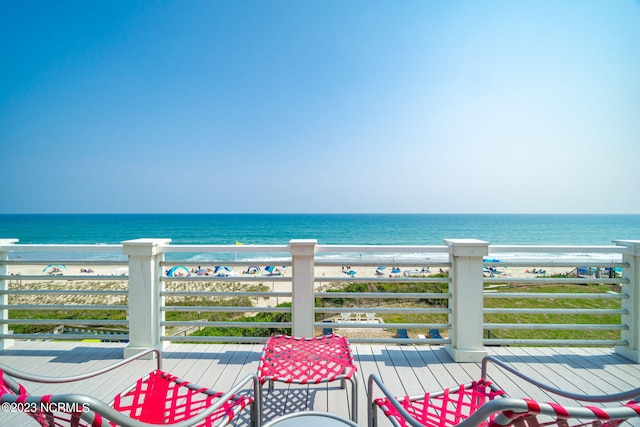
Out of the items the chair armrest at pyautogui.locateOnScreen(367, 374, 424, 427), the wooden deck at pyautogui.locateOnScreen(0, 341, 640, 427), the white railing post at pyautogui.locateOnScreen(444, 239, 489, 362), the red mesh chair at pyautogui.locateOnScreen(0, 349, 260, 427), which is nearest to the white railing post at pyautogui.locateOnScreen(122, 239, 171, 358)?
the wooden deck at pyautogui.locateOnScreen(0, 341, 640, 427)

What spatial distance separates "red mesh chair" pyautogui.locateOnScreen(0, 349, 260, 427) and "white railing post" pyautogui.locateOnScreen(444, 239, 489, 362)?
2.02 metres

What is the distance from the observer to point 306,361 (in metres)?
1.87

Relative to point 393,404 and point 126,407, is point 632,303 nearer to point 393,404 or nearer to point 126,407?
point 393,404

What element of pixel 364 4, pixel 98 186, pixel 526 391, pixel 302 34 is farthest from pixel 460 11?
pixel 98 186

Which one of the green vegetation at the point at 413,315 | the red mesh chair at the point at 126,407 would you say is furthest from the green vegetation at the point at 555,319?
the red mesh chair at the point at 126,407

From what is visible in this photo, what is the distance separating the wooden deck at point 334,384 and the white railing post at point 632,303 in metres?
0.13

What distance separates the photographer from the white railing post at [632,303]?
2.76 m

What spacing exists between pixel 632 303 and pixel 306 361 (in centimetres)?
314

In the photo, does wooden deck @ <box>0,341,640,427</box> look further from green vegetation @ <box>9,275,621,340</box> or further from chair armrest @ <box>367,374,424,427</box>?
green vegetation @ <box>9,275,621,340</box>

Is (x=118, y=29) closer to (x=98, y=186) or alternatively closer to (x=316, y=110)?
(x=316, y=110)

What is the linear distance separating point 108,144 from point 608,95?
39358 millimetres

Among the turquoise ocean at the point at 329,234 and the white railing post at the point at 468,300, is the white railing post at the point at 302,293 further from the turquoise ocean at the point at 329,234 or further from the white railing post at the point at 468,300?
the turquoise ocean at the point at 329,234

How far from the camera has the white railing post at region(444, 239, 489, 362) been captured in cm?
276

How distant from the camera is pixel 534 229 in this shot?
3650cm
